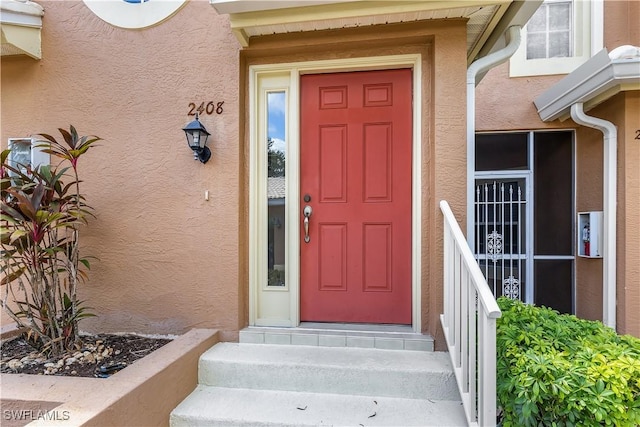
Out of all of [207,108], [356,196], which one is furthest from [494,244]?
[207,108]

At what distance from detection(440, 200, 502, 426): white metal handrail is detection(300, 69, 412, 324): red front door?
1.57 feet

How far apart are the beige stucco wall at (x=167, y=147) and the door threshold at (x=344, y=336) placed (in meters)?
0.17

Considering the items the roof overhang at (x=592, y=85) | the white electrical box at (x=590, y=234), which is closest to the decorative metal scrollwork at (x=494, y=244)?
the white electrical box at (x=590, y=234)

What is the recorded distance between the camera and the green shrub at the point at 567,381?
1.44 meters

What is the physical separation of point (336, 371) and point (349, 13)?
2.46m

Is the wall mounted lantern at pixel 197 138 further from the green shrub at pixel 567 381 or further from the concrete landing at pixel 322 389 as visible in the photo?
the green shrub at pixel 567 381

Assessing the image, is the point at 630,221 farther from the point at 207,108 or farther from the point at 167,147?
the point at 167,147

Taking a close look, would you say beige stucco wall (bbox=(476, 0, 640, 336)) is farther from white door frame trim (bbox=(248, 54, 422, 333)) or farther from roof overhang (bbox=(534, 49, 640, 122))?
white door frame trim (bbox=(248, 54, 422, 333))

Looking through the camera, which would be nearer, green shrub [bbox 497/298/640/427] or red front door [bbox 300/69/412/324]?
green shrub [bbox 497/298/640/427]

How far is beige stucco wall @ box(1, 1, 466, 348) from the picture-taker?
2.69 meters

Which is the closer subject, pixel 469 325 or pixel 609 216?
pixel 469 325

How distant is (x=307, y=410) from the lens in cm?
204

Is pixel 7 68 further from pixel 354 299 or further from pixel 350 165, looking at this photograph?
pixel 354 299

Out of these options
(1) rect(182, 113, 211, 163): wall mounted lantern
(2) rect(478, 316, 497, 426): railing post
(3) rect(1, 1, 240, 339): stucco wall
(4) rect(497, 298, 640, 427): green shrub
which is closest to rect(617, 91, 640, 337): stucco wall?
(4) rect(497, 298, 640, 427): green shrub
